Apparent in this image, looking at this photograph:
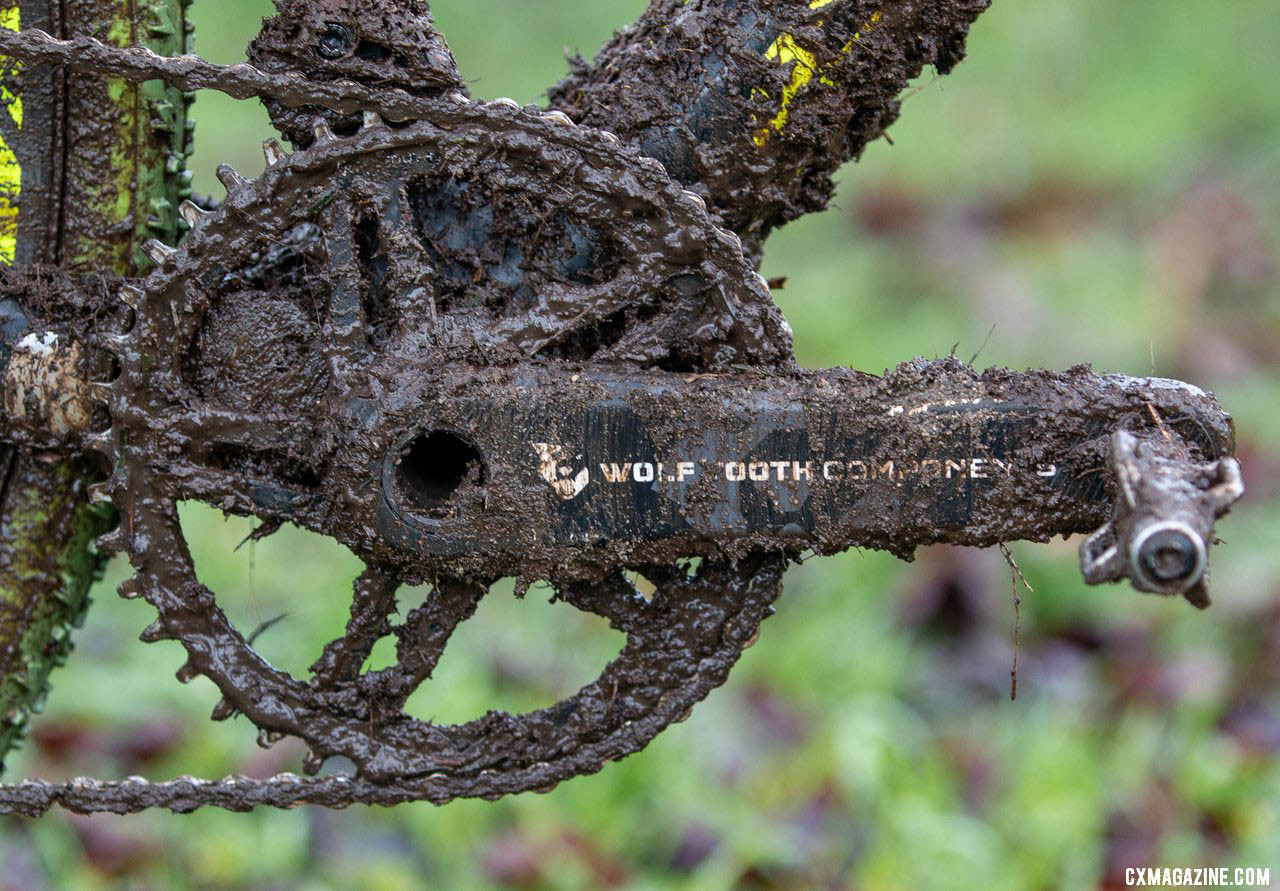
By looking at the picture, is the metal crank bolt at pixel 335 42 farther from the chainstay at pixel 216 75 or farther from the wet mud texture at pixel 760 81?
the wet mud texture at pixel 760 81

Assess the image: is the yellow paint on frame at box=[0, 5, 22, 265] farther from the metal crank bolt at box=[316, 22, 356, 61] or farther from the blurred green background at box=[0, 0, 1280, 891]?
the blurred green background at box=[0, 0, 1280, 891]

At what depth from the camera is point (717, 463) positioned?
43.3 inches

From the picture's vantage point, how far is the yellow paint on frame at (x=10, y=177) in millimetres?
1179

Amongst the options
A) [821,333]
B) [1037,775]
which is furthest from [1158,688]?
[821,333]

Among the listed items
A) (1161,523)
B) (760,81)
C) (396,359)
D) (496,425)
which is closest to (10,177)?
(396,359)

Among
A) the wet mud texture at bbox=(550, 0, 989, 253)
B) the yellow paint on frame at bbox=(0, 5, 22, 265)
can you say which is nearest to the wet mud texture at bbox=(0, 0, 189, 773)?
the yellow paint on frame at bbox=(0, 5, 22, 265)

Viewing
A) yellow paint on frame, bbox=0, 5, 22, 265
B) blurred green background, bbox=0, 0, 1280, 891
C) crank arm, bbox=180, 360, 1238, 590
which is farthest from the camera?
blurred green background, bbox=0, 0, 1280, 891

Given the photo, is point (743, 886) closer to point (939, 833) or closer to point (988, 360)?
point (939, 833)

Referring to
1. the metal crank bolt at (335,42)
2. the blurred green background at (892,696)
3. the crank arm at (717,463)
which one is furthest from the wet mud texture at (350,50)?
the blurred green background at (892,696)

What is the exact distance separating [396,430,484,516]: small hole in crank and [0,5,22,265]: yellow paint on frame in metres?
0.43

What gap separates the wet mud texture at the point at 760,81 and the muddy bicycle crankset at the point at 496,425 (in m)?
0.12

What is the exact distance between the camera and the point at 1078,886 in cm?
216

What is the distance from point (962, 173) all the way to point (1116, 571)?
4315 millimetres

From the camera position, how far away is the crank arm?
1077 millimetres
